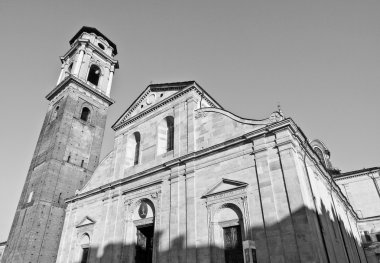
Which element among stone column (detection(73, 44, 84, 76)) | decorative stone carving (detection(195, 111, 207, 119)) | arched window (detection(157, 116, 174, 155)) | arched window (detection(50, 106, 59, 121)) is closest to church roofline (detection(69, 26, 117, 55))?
stone column (detection(73, 44, 84, 76))

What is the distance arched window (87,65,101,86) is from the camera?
30969mm

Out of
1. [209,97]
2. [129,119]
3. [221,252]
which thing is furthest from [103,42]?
[221,252]

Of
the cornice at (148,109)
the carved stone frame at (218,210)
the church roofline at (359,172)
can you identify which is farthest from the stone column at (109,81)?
the church roofline at (359,172)

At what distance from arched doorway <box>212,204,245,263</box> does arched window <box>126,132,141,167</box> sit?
758 cm

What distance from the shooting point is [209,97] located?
58.5ft

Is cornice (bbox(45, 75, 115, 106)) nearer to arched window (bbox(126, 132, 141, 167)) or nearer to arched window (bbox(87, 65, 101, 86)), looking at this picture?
arched window (bbox(87, 65, 101, 86))

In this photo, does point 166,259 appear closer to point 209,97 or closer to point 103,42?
point 209,97

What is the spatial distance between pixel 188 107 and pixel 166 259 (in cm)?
785

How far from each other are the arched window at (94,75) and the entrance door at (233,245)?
24524mm

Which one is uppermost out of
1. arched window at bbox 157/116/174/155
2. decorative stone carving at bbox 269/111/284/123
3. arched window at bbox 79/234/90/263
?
arched window at bbox 157/116/174/155

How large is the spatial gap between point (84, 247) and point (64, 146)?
9797 mm

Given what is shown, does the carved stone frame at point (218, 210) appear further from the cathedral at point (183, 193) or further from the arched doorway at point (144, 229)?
the arched doorway at point (144, 229)

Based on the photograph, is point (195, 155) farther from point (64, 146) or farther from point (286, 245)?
point (64, 146)

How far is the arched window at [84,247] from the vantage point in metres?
17.0
